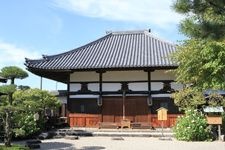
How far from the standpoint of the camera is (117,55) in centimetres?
3216

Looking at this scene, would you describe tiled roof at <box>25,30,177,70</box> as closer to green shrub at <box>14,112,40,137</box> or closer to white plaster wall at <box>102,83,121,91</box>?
white plaster wall at <box>102,83,121,91</box>

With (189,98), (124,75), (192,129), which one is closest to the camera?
(192,129)

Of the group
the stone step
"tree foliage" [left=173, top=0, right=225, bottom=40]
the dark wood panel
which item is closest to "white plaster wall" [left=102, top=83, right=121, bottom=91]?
the dark wood panel

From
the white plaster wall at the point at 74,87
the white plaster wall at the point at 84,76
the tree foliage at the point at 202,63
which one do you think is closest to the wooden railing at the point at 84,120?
the white plaster wall at the point at 74,87

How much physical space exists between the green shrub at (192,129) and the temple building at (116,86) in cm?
469

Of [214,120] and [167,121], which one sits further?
[167,121]

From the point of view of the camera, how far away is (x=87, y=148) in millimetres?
20531

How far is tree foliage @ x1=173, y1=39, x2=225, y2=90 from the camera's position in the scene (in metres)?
23.5

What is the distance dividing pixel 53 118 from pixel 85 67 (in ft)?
14.9

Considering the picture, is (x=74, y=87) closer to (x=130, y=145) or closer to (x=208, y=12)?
(x=130, y=145)

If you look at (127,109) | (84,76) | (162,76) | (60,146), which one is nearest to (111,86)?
(127,109)

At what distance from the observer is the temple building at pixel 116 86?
2988cm

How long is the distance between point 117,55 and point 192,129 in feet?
33.5

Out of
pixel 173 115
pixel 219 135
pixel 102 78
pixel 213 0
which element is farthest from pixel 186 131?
pixel 213 0
